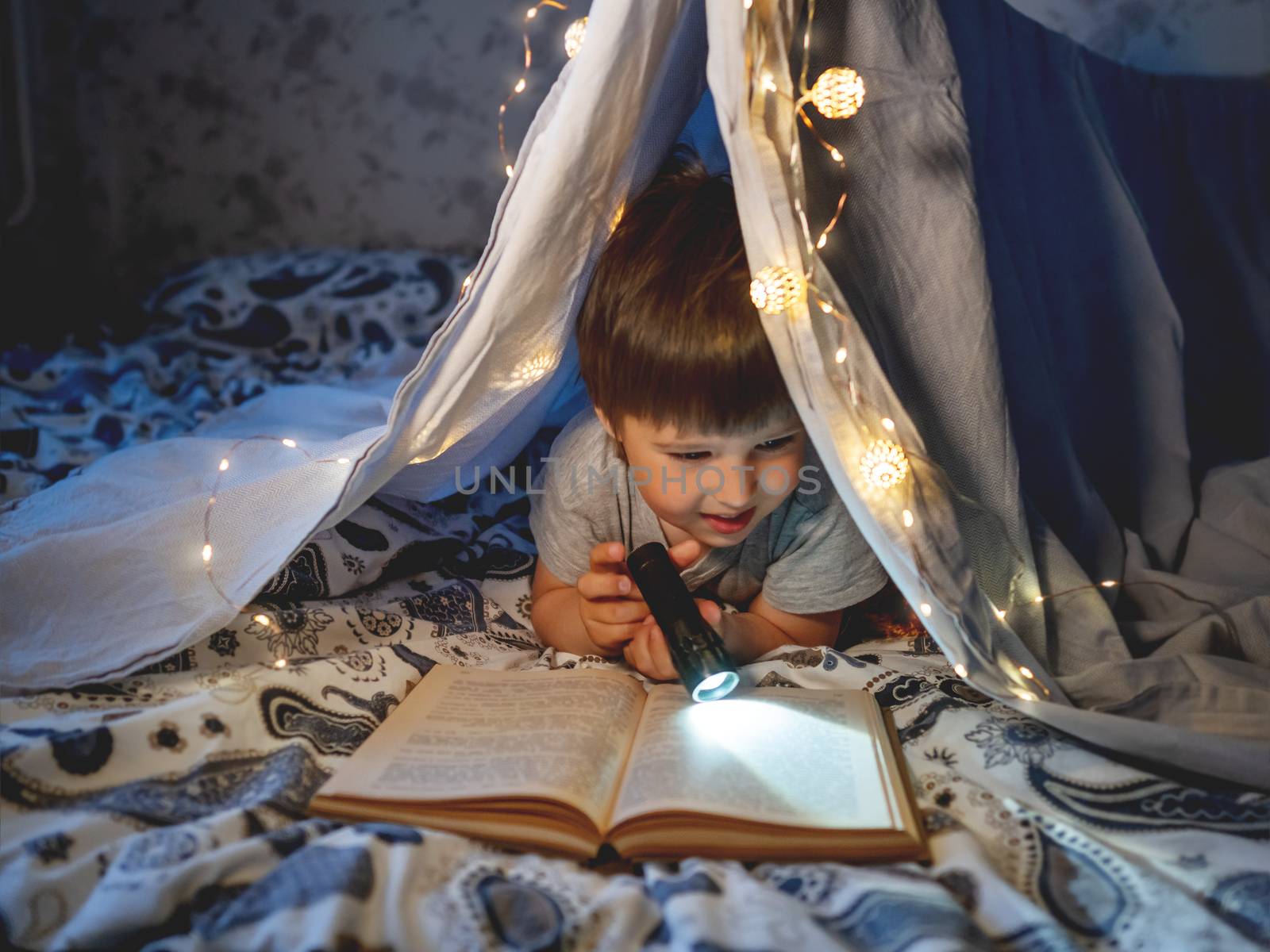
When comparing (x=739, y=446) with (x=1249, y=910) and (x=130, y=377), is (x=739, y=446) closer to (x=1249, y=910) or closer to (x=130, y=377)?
(x=1249, y=910)

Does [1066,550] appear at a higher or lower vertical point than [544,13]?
lower

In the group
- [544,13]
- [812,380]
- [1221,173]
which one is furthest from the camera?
[544,13]

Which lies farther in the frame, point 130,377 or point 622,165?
point 130,377

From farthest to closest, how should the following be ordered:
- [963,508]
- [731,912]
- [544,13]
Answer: [544,13]
[963,508]
[731,912]

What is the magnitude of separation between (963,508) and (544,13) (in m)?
1.58

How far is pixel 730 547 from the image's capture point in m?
1.07

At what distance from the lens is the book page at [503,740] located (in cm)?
70

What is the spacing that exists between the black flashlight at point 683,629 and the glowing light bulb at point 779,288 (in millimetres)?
260

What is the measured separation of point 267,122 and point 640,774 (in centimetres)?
198

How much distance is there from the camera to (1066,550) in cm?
95

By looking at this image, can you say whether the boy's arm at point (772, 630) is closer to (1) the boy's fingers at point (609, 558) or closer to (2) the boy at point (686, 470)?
(2) the boy at point (686, 470)

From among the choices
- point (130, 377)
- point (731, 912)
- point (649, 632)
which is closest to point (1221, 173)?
point (649, 632)

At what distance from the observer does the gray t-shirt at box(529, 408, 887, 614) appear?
1.02 m

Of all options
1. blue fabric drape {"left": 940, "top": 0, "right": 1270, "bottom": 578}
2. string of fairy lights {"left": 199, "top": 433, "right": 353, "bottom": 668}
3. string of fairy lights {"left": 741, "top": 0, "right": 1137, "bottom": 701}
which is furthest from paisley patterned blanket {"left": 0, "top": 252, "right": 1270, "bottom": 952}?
blue fabric drape {"left": 940, "top": 0, "right": 1270, "bottom": 578}
